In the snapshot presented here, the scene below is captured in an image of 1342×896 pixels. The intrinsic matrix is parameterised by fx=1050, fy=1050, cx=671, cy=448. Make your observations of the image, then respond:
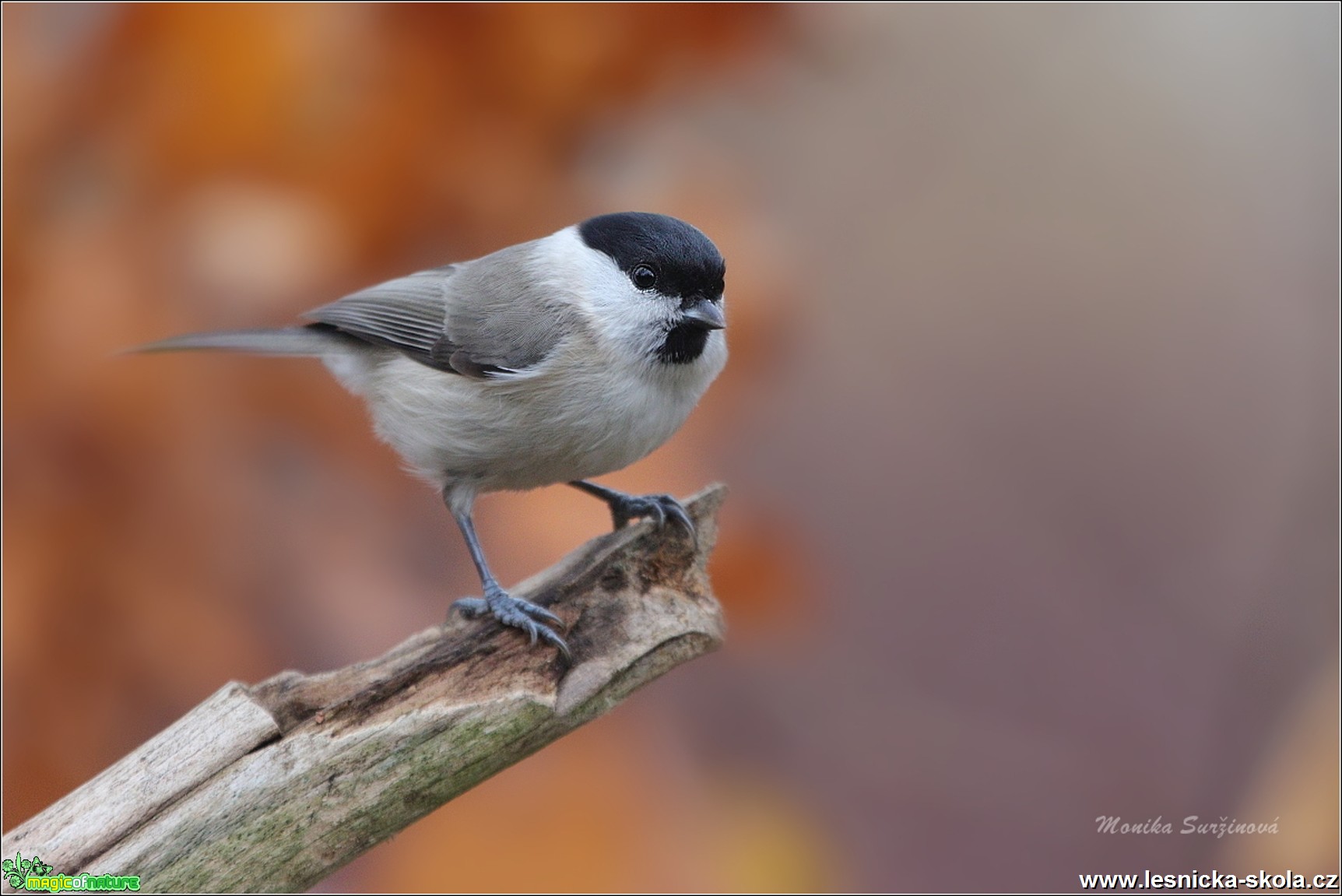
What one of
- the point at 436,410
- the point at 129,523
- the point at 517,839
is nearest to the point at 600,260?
the point at 436,410

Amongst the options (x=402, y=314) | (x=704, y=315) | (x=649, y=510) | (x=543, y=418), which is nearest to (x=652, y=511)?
(x=649, y=510)

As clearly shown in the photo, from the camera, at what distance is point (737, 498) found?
91.6 inches

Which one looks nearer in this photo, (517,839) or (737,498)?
(517,839)

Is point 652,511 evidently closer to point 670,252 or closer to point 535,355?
point 535,355

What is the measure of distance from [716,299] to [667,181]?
1.16 feet

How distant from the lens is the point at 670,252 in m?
1.78

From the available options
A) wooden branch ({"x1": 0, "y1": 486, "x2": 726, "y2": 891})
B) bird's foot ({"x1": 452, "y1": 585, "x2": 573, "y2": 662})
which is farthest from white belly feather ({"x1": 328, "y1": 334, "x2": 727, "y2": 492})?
wooden branch ({"x1": 0, "y1": 486, "x2": 726, "y2": 891})

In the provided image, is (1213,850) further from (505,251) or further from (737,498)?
(505,251)

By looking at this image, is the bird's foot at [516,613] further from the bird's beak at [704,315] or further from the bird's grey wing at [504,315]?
the bird's beak at [704,315]

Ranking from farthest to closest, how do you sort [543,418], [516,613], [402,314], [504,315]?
[402,314] → [504,315] → [543,418] → [516,613]

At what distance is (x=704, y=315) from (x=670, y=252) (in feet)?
0.41

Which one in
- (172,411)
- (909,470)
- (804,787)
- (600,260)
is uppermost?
(600,260)

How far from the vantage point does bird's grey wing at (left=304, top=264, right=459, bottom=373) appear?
6.75 ft

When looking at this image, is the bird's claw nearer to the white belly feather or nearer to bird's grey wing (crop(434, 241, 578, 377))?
the white belly feather
